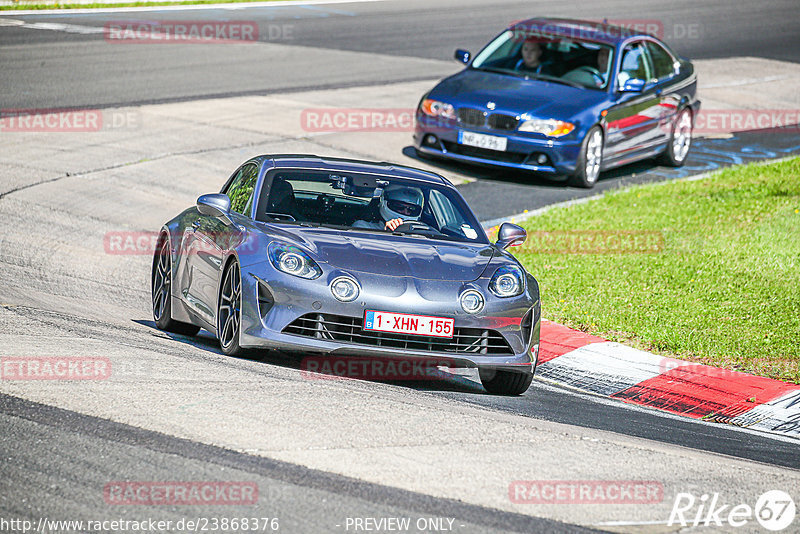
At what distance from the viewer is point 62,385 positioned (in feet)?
19.8

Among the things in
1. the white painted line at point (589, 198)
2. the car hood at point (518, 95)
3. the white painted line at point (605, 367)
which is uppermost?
the car hood at point (518, 95)

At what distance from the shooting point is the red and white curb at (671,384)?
26.8 ft

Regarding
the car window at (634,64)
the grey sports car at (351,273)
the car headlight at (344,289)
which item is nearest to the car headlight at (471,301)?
the grey sports car at (351,273)

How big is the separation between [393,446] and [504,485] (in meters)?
0.61

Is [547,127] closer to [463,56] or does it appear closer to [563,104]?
[563,104]

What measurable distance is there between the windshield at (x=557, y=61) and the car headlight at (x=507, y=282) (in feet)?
28.6

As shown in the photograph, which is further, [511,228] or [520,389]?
[511,228]

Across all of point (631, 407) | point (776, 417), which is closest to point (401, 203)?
point (631, 407)

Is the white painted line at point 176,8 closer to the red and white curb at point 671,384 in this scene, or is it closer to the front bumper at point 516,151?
the front bumper at point 516,151

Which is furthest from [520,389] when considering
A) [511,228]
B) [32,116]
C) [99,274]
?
[32,116]

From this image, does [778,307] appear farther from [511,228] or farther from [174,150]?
[174,150]

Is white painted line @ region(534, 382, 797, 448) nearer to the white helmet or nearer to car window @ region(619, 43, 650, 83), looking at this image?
the white helmet

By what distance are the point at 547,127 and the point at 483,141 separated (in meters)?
0.81

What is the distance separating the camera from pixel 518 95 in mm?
15516
